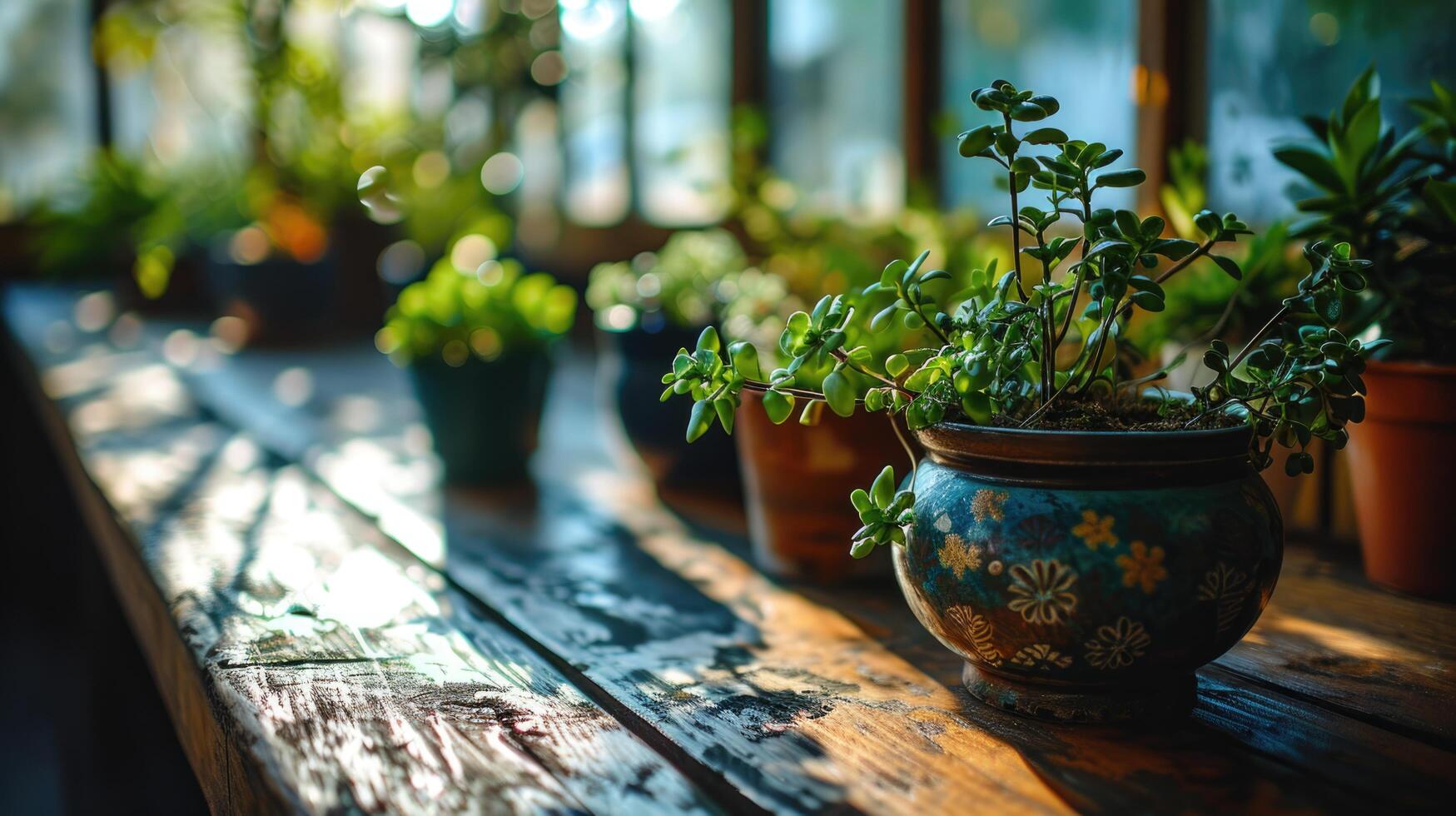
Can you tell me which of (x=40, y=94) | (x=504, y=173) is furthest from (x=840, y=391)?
(x=40, y=94)

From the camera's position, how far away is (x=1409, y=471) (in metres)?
1.04

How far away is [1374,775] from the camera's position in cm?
69

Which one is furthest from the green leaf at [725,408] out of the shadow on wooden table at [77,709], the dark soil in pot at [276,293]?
the dark soil in pot at [276,293]

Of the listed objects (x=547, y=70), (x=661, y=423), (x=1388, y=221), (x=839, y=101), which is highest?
(x=547, y=70)

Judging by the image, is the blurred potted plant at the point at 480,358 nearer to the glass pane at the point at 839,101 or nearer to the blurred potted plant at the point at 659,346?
the blurred potted plant at the point at 659,346

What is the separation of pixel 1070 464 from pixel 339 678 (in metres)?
0.52

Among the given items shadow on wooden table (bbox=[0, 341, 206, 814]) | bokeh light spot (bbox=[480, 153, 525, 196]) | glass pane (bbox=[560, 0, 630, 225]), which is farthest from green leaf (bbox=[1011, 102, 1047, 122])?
bokeh light spot (bbox=[480, 153, 525, 196])

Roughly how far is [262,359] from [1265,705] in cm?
239

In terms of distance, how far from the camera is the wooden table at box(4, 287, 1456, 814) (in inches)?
26.5

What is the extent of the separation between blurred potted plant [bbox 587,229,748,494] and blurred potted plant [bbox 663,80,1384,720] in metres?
0.73

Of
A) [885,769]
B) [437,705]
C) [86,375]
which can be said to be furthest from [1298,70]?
[86,375]

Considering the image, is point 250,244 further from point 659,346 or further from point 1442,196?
point 1442,196

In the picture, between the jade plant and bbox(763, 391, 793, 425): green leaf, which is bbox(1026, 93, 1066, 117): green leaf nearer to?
the jade plant

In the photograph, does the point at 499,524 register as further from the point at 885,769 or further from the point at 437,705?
the point at 885,769
